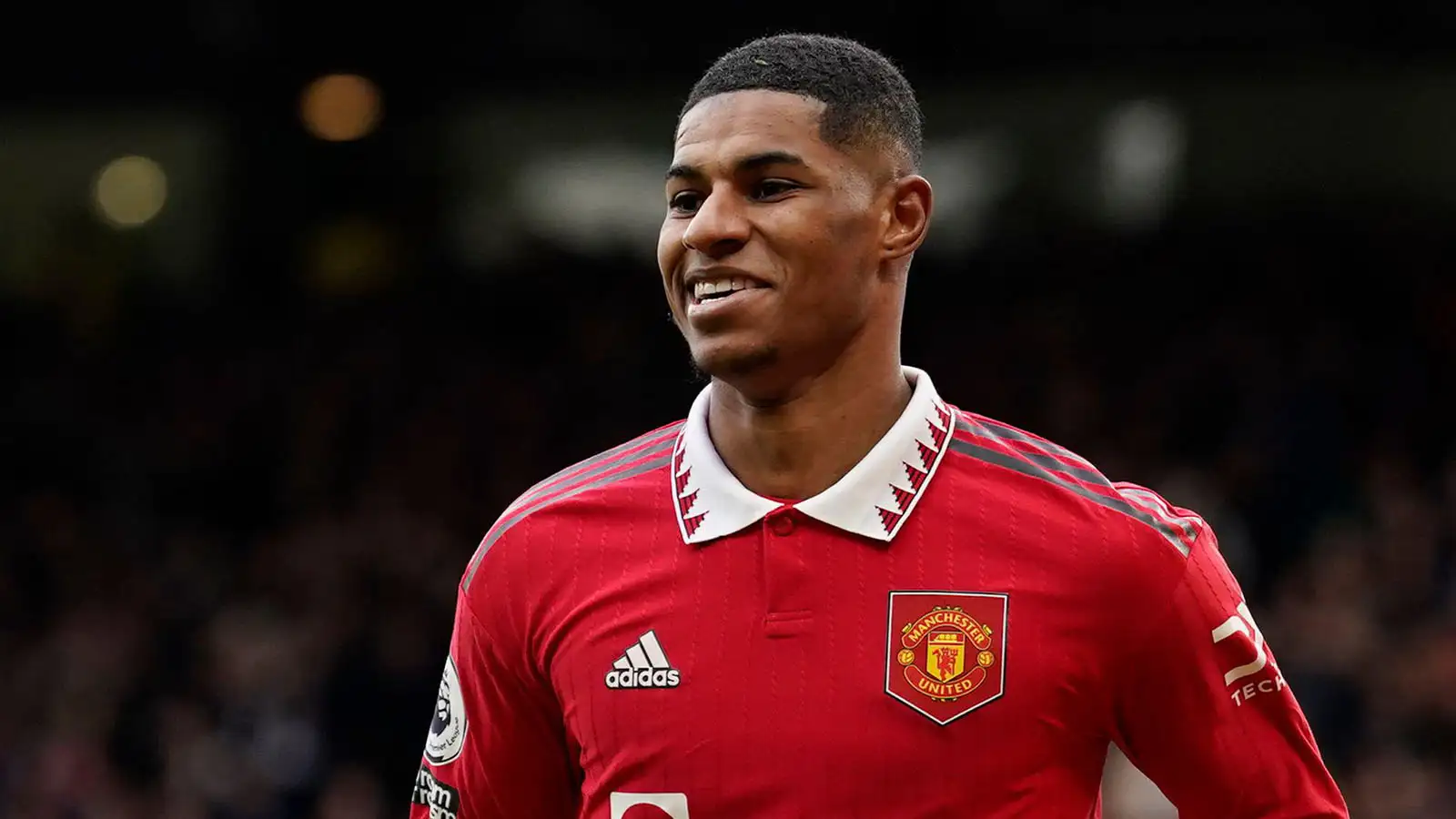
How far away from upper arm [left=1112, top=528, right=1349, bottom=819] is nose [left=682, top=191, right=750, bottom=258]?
27.6 inches

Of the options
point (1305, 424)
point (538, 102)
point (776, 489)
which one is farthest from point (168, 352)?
point (776, 489)

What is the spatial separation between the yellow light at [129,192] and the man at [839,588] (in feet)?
36.5

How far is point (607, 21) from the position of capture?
1118 centimetres

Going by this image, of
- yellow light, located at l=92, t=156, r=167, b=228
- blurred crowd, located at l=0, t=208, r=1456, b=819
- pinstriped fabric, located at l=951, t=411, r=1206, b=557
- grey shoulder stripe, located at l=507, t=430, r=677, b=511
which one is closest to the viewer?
pinstriped fabric, located at l=951, t=411, r=1206, b=557

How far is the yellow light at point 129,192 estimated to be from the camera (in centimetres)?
1315

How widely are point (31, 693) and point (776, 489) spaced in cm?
789

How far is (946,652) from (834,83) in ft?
2.47

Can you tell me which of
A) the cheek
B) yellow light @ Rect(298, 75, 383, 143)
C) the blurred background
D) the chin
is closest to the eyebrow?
the cheek

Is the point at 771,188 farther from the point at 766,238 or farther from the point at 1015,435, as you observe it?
the point at 1015,435

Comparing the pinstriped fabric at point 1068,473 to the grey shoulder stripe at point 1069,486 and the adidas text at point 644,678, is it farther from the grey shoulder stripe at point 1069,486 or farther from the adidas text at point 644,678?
the adidas text at point 644,678

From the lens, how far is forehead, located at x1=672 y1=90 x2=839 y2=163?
2.56 meters

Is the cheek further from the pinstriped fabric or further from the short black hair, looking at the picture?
the pinstriped fabric

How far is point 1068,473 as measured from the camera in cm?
265

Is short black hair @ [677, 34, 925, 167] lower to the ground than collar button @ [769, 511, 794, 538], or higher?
higher
